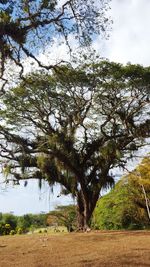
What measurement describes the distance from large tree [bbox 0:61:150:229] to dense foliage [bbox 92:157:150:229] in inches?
198

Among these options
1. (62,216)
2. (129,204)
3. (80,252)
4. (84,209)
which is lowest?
(80,252)

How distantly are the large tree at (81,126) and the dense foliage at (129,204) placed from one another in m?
5.02

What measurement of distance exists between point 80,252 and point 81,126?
10257mm

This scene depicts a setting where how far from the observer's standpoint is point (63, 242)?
509 inches

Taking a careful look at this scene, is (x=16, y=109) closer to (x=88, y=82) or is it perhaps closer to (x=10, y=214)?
(x=88, y=82)

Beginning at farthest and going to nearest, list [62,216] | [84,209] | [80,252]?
[62,216] < [84,209] < [80,252]

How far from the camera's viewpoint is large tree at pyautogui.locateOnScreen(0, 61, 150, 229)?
62.1 feet

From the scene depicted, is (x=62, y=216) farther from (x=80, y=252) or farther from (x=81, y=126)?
(x=80, y=252)

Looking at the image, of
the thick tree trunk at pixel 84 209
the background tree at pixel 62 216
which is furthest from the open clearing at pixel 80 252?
the background tree at pixel 62 216

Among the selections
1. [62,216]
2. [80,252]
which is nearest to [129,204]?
[62,216]

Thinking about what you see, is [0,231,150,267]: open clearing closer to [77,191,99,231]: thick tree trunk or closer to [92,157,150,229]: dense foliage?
[77,191,99,231]: thick tree trunk

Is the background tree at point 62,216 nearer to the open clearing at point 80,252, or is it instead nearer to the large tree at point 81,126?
the large tree at point 81,126

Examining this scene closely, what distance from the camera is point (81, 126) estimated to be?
2038 cm

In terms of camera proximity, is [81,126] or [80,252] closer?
[80,252]
